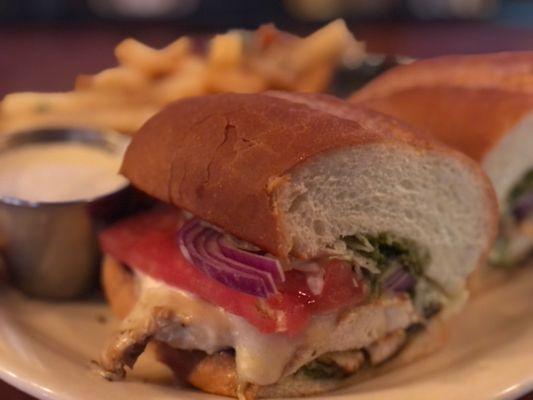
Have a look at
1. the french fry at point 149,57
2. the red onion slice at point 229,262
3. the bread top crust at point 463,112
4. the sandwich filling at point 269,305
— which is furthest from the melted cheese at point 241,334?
the french fry at point 149,57

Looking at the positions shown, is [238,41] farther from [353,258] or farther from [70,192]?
[353,258]

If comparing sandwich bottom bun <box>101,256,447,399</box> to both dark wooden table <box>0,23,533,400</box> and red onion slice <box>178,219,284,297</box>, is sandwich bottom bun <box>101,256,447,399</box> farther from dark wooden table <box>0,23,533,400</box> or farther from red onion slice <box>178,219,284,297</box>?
dark wooden table <box>0,23,533,400</box>

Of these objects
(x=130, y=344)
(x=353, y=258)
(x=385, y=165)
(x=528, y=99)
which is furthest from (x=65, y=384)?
(x=528, y=99)

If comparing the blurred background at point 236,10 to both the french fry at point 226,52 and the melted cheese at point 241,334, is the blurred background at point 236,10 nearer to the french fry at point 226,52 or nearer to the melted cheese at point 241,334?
the french fry at point 226,52

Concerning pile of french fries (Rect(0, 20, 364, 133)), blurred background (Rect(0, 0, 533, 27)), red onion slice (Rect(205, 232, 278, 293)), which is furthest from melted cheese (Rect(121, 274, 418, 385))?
blurred background (Rect(0, 0, 533, 27))

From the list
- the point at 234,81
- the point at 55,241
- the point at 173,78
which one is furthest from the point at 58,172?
the point at 234,81

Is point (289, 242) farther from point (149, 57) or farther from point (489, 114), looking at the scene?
point (149, 57)

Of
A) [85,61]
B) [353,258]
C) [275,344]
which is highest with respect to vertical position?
[353,258]
